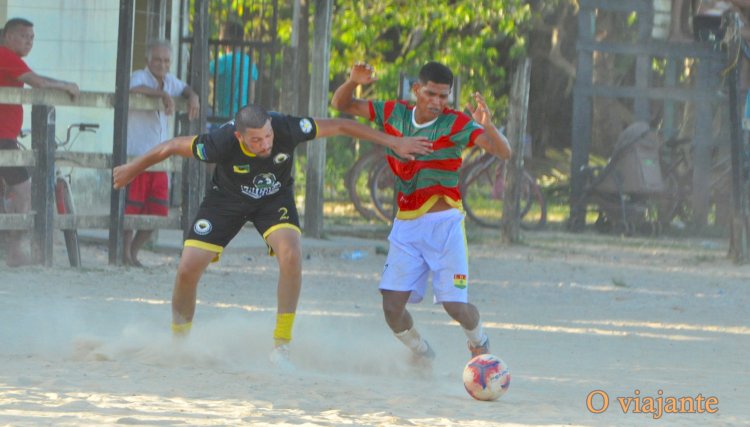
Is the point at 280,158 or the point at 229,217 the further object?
the point at 229,217

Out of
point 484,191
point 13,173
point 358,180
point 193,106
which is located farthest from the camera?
point 484,191

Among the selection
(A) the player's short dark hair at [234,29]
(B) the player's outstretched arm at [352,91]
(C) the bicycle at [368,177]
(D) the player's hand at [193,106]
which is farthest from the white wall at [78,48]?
(B) the player's outstretched arm at [352,91]

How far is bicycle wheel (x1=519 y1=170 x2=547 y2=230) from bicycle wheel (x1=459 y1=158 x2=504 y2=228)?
34 centimetres

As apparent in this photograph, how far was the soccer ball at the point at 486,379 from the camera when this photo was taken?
641cm

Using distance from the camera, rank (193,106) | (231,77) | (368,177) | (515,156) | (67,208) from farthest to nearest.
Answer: (368,177) < (515,156) < (231,77) < (193,106) < (67,208)

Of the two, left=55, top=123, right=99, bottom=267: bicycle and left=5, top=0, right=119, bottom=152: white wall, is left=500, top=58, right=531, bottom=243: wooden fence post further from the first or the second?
left=55, top=123, right=99, bottom=267: bicycle

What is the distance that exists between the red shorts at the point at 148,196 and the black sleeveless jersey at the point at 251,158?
15.3ft

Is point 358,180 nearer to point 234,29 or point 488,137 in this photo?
point 234,29

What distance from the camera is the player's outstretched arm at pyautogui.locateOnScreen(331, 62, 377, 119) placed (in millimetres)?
7504

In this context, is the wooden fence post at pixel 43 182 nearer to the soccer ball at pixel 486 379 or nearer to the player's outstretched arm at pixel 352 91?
the player's outstretched arm at pixel 352 91

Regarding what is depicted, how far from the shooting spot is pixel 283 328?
750 cm

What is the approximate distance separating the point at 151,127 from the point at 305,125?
4948 millimetres

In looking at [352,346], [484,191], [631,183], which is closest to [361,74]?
[352,346]

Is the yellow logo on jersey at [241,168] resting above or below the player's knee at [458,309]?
above
